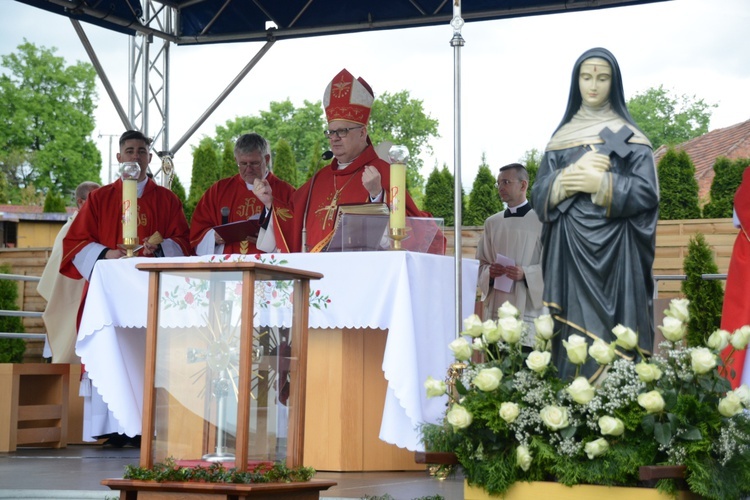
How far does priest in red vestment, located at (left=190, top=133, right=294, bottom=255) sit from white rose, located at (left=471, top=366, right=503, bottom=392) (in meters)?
3.34

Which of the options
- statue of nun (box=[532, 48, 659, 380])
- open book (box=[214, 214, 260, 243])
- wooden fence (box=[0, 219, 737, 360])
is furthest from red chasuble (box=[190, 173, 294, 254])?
wooden fence (box=[0, 219, 737, 360])

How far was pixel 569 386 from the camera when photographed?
3420 mm

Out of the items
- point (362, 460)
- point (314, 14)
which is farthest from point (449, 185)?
point (362, 460)

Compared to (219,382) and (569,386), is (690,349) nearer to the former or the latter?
(569,386)

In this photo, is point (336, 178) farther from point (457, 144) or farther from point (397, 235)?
point (457, 144)

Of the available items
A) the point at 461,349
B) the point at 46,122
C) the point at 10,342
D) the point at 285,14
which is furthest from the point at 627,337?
Result: the point at 46,122

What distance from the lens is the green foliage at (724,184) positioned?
521 inches

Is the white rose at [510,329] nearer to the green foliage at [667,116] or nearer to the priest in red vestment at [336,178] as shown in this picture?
the priest in red vestment at [336,178]

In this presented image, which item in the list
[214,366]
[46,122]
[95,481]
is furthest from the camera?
[46,122]

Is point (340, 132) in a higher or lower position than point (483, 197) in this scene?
lower

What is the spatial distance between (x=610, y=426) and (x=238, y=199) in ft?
15.3

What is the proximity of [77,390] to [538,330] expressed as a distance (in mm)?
5132

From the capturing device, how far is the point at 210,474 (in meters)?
3.44

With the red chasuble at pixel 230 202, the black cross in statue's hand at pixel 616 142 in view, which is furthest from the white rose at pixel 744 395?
the red chasuble at pixel 230 202
